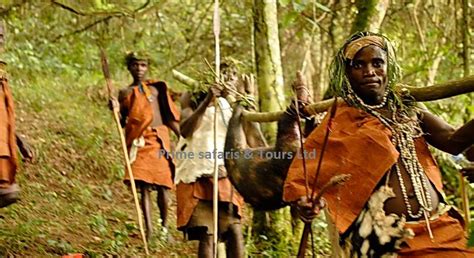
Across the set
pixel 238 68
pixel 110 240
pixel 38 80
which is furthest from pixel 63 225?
pixel 38 80

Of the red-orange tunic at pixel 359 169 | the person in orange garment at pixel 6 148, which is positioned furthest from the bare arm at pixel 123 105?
the red-orange tunic at pixel 359 169

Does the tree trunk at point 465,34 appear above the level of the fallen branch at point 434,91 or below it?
above

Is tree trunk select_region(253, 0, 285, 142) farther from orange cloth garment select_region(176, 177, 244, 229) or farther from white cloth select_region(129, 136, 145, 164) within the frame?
white cloth select_region(129, 136, 145, 164)

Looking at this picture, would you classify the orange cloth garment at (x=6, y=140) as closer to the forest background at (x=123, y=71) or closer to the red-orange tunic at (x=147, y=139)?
the forest background at (x=123, y=71)

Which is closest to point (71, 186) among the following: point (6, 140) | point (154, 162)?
point (154, 162)

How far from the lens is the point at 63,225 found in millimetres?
7512

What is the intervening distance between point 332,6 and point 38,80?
23.2ft

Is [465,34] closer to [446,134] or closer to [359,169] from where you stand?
[446,134]

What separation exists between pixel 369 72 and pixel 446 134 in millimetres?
454

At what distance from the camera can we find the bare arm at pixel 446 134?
3.40 m

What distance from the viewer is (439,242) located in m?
3.30

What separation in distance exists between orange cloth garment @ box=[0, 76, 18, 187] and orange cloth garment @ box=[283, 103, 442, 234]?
2.37 m

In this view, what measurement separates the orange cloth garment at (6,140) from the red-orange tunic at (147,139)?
2016 mm

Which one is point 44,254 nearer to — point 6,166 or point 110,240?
point 110,240
